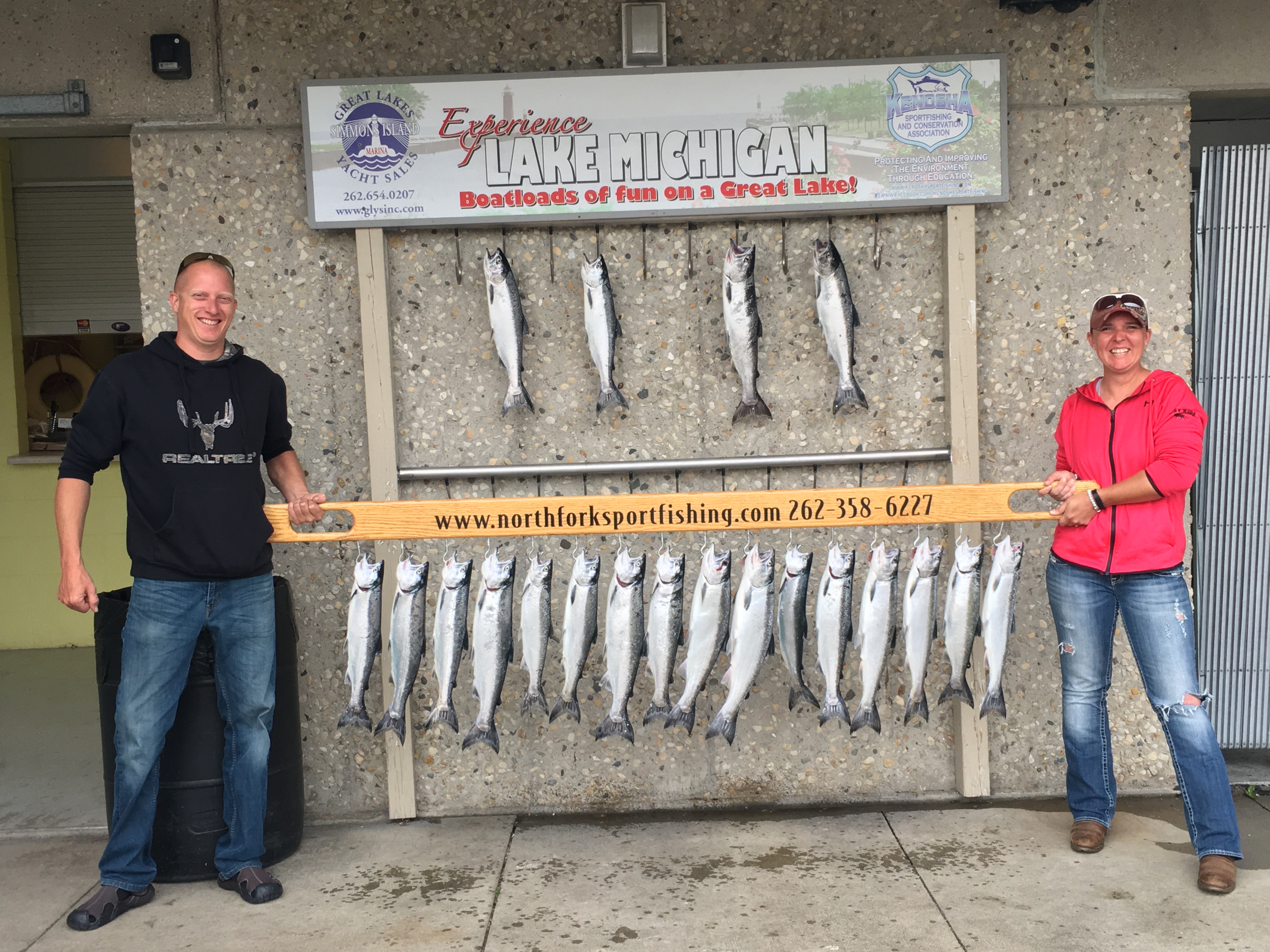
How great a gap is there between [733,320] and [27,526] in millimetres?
6186

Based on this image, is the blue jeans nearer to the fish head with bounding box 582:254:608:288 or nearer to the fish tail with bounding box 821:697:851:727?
the fish head with bounding box 582:254:608:288

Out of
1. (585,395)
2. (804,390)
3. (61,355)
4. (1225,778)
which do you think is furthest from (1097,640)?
(61,355)

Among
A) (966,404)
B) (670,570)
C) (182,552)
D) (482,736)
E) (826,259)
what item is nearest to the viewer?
(182,552)

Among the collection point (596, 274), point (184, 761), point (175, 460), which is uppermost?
point (596, 274)

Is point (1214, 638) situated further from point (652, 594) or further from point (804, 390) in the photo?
point (652, 594)

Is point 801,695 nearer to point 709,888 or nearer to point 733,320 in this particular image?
point 709,888

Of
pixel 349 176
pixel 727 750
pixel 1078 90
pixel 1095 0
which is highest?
pixel 1095 0

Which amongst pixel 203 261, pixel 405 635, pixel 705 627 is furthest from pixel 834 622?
pixel 203 261

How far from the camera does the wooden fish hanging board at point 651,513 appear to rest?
364cm

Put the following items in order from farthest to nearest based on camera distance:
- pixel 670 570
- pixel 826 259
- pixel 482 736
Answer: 1. pixel 826 259
2. pixel 482 736
3. pixel 670 570

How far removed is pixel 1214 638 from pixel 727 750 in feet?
7.56

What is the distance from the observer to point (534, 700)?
3734 millimetres

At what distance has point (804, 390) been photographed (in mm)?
4332

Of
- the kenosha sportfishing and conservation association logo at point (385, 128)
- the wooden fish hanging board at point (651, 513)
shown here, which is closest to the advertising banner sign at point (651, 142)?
the kenosha sportfishing and conservation association logo at point (385, 128)
